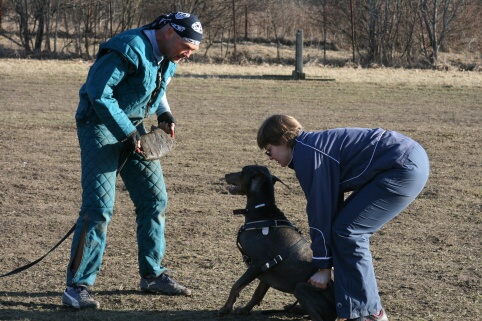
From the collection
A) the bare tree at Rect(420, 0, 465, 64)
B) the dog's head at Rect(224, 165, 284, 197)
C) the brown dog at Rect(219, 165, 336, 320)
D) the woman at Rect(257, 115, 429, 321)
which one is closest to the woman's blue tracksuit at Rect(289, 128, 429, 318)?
the woman at Rect(257, 115, 429, 321)

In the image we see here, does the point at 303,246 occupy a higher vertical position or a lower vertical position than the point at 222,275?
higher

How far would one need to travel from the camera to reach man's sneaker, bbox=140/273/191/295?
5.68 metres

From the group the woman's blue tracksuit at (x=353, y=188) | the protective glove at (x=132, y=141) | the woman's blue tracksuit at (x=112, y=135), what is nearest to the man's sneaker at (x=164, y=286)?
the woman's blue tracksuit at (x=112, y=135)

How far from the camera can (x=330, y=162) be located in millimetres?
4375

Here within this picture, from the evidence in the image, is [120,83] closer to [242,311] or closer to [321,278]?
[242,311]

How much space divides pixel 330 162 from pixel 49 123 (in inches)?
397

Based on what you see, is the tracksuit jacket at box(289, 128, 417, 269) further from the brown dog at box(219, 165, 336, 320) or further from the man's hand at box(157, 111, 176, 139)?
the man's hand at box(157, 111, 176, 139)

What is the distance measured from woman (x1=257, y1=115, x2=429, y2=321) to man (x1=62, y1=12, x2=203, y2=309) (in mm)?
1084

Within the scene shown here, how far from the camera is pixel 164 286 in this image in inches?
225

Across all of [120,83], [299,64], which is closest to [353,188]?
[120,83]

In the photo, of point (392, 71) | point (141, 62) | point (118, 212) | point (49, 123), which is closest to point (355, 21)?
point (392, 71)

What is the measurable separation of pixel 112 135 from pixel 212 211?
2891 millimetres

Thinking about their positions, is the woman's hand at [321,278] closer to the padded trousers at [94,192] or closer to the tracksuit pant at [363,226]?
the tracksuit pant at [363,226]

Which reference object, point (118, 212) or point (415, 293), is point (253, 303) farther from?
point (118, 212)
